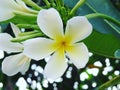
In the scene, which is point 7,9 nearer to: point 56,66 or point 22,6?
point 22,6

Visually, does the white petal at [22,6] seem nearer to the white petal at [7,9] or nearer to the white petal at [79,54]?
the white petal at [7,9]

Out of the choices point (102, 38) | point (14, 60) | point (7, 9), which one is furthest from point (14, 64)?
point (102, 38)

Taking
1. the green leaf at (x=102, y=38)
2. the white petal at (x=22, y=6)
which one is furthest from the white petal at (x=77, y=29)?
the green leaf at (x=102, y=38)

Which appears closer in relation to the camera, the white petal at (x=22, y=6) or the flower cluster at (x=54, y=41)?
the flower cluster at (x=54, y=41)

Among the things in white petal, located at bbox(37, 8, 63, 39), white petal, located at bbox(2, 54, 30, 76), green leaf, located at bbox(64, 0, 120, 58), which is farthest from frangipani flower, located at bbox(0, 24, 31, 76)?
green leaf, located at bbox(64, 0, 120, 58)

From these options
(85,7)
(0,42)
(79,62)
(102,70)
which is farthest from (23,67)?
(102,70)

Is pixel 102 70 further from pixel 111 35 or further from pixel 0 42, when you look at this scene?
pixel 0 42

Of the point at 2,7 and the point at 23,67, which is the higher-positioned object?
the point at 2,7
